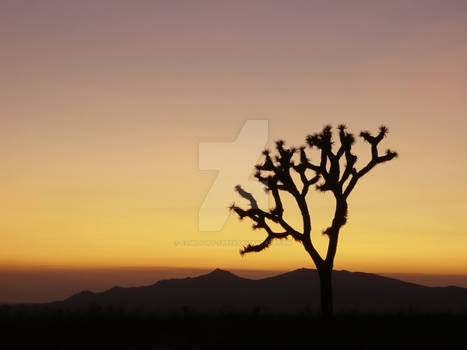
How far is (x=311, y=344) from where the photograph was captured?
1349cm

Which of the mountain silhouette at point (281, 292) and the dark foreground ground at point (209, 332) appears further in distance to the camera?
the mountain silhouette at point (281, 292)

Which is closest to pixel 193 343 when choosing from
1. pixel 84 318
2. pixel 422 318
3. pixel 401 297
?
pixel 84 318

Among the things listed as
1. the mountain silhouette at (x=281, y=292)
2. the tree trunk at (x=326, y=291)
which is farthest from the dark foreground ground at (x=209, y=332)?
the mountain silhouette at (x=281, y=292)

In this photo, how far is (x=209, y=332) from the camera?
564 inches

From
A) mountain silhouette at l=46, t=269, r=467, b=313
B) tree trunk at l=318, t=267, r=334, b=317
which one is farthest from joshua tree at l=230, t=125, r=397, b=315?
mountain silhouette at l=46, t=269, r=467, b=313

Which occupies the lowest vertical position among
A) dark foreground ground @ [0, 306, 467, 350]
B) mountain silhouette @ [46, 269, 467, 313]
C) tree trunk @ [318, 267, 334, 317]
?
dark foreground ground @ [0, 306, 467, 350]

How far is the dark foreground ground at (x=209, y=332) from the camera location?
13.5 metres

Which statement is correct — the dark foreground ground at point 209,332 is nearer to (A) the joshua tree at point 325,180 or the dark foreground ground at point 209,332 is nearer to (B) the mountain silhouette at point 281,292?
(A) the joshua tree at point 325,180

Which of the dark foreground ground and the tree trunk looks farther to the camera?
the tree trunk

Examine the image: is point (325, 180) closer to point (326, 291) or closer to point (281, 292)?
point (326, 291)

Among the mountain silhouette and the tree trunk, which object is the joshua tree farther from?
the mountain silhouette

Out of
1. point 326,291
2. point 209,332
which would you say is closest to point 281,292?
point 326,291

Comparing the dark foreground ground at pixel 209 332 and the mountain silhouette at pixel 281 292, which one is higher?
the mountain silhouette at pixel 281 292

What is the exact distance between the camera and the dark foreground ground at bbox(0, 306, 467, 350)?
13.5m
